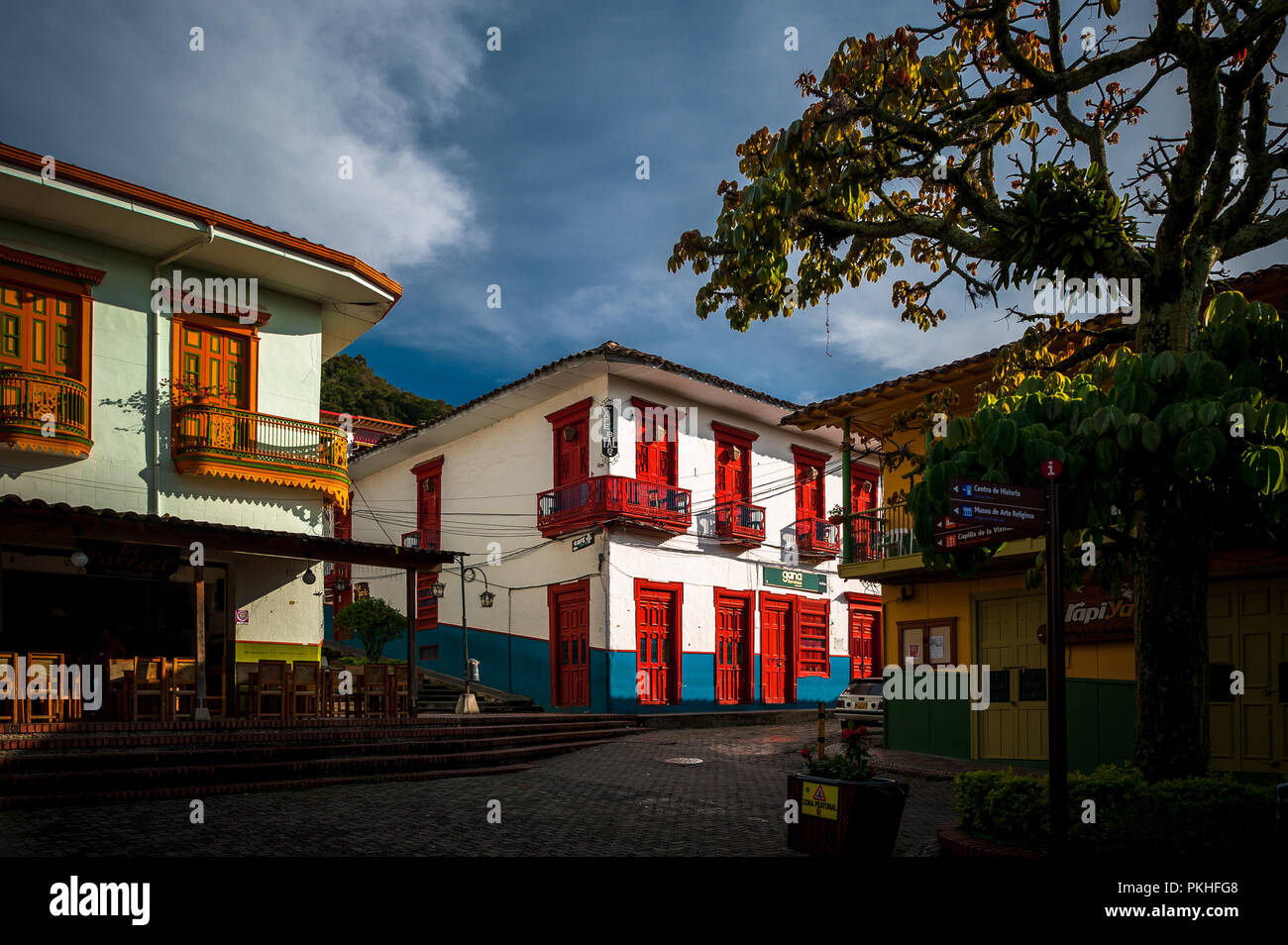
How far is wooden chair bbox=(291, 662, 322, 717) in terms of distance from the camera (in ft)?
49.9

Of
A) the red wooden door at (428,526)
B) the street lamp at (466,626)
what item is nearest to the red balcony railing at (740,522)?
the street lamp at (466,626)

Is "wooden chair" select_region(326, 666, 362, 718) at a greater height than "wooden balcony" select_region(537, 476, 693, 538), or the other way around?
"wooden balcony" select_region(537, 476, 693, 538)

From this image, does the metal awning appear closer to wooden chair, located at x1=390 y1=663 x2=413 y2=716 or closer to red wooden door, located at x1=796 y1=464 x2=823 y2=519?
wooden chair, located at x1=390 y1=663 x2=413 y2=716

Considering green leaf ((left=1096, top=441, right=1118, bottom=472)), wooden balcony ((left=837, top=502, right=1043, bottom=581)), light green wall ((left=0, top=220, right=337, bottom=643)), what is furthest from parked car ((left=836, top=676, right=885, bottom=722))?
green leaf ((left=1096, top=441, right=1118, bottom=472))

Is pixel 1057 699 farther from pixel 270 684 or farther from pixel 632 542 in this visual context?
pixel 632 542

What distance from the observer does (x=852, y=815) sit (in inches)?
309

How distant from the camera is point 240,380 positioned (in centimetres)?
1719

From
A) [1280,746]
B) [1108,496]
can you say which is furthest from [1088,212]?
[1280,746]

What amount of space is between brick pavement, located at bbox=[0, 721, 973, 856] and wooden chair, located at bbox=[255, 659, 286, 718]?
3.40 metres

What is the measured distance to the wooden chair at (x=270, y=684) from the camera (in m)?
15.0

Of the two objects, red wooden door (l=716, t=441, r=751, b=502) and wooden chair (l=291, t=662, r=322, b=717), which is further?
red wooden door (l=716, t=441, r=751, b=502)

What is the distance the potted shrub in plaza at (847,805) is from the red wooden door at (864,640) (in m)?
20.3
